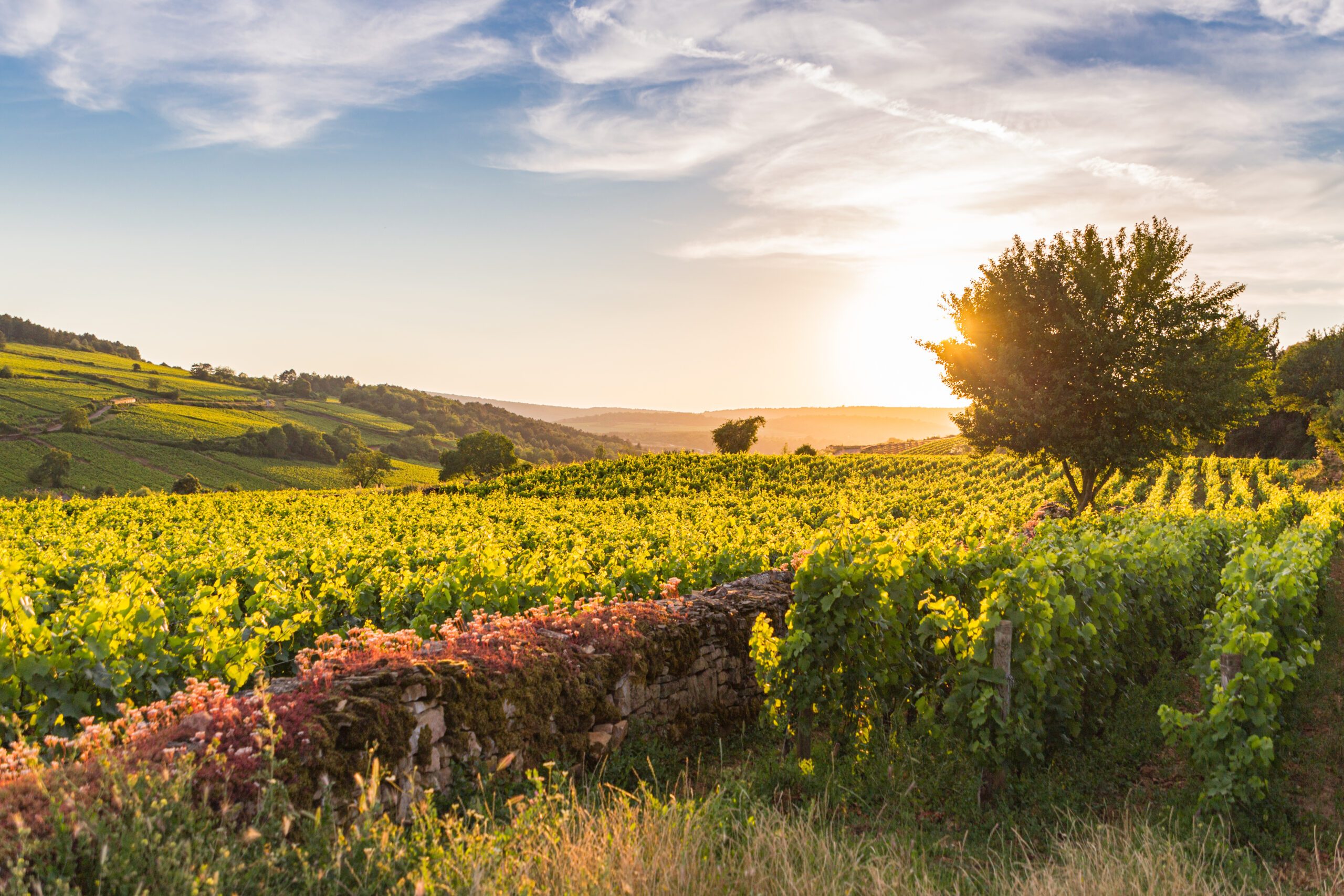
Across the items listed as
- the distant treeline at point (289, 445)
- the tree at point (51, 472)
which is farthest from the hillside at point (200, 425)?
the tree at point (51, 472)

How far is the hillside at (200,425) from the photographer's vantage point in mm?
80000

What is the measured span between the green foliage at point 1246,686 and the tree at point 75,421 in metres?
106

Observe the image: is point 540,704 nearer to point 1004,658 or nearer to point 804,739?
point 804,739

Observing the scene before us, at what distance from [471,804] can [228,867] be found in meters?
1.85

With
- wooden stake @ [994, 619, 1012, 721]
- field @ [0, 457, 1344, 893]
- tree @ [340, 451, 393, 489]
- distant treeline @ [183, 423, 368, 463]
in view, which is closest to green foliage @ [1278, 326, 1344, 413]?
field @ [0, 457, 1344, 893]

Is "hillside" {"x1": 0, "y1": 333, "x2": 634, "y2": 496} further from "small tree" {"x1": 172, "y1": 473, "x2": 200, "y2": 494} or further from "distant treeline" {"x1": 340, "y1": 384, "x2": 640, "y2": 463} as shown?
"small tree" {"x1": 172, "y1": 473, "x2": 200, "y2": 494}

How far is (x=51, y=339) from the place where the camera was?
135375 mm

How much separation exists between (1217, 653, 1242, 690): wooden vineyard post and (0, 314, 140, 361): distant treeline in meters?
164

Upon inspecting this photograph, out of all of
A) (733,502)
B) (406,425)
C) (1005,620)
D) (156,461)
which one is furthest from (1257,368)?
(406,425)

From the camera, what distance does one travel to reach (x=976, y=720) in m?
6.08

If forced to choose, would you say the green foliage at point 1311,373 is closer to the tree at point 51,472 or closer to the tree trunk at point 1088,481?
the tree trunk at point 1088,481

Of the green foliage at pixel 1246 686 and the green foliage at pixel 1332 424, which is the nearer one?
the green foliage at pixel 1246 686

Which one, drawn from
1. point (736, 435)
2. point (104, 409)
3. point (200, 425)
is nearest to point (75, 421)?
point (104, 409)

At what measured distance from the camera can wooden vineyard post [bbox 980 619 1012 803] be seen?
622cm
